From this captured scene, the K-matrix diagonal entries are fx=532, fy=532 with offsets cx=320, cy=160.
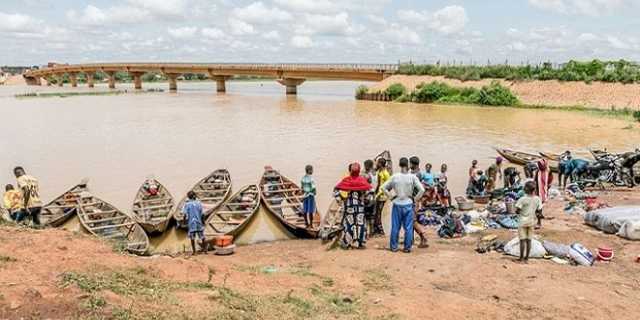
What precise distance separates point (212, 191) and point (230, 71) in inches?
2468

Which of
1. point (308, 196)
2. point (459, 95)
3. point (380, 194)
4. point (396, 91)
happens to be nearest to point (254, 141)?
point (308, 196)

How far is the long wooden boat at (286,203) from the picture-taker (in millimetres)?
11398

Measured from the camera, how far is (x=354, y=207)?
937 cm

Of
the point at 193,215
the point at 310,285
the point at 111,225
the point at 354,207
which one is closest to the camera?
the point at 310,285

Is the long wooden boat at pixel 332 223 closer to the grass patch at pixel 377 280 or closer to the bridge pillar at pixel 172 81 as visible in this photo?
the grass patch at pixel 377 280

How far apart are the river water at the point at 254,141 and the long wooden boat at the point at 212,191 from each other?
1039mm

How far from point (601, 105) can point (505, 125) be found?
15748 millimetres

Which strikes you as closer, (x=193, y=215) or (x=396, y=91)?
(x=193, y=215)

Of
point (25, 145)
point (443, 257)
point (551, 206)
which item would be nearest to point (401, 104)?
point (25, 145)

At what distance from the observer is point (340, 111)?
46.7m

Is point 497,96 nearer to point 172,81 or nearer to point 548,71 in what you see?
point 548,71

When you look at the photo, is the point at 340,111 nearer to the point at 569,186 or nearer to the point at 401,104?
the point at 401,104

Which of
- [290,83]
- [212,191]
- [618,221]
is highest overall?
[290,83]

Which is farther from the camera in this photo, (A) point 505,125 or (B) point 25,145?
(A) point 505,125
